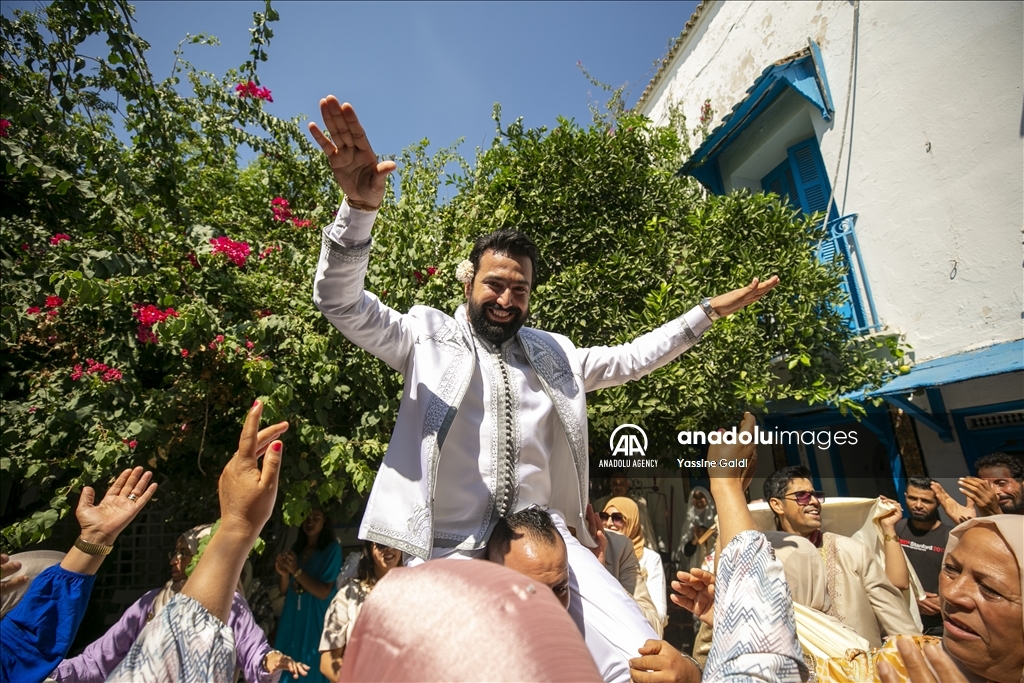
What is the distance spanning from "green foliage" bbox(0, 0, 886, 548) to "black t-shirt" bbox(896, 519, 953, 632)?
4.75 feet

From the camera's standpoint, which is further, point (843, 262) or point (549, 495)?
point (843, 262)

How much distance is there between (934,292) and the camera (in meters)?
6.04

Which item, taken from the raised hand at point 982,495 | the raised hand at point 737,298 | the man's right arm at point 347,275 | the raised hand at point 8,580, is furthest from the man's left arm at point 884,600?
the raised hand at point 8,580

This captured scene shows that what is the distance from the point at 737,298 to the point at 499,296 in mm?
1096

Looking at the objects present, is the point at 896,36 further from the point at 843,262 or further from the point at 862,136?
the point at 843,262

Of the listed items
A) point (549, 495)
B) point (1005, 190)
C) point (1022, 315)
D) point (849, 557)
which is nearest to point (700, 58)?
point (1005, 190)

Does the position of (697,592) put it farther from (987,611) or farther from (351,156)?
(351,156)

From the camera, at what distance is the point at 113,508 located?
5.21ft

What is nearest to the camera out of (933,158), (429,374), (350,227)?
(350,227)

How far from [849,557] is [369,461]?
300 cm

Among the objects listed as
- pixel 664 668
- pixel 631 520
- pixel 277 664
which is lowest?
pixel 277 664

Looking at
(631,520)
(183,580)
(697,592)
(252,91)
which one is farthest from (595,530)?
(252,91)

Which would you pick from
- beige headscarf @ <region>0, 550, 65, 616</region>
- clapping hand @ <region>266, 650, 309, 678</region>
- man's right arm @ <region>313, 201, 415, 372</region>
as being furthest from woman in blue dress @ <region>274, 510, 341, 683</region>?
man's right arm @ <region>313, 201, 415, 372</region>

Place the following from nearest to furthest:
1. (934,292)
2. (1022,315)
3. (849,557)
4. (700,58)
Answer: (849,557) → (1022,315) → (934,292) → (700,58)
